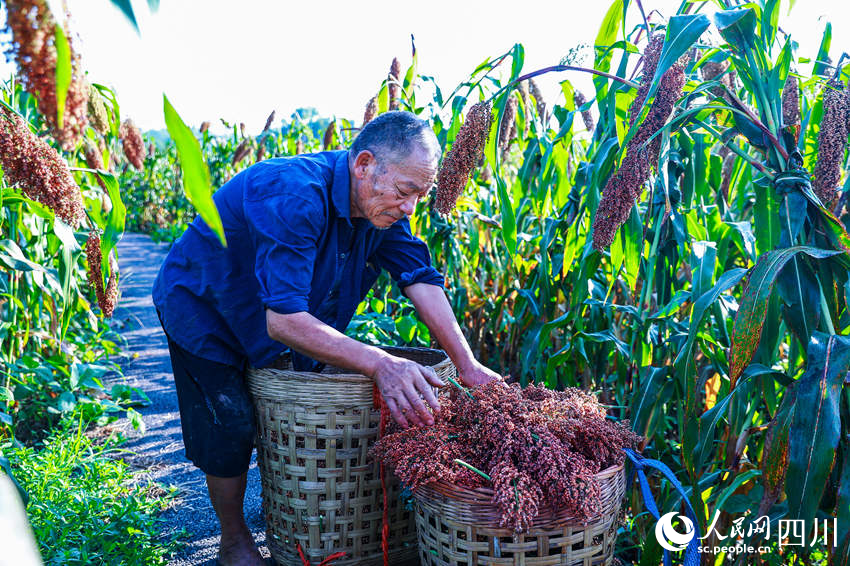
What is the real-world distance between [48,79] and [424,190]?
1442 millimetres

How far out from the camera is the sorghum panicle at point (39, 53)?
0.47m

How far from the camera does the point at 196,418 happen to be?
6.93 feet

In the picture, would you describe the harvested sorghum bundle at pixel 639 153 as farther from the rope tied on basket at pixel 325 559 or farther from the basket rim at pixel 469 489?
the rope tied on basket at pixel 325 559

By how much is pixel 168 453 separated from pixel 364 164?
6.52 ft

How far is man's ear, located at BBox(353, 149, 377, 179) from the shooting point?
1948 millimetres

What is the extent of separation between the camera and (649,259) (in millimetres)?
1975

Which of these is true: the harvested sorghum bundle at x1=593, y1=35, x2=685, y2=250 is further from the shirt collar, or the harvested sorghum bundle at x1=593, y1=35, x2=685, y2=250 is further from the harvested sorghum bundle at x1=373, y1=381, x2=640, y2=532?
the shirt collar

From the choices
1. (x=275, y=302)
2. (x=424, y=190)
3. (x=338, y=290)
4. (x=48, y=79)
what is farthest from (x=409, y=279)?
(x=48, y=79)

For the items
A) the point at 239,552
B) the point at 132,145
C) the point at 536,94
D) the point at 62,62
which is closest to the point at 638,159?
the point at 62,62

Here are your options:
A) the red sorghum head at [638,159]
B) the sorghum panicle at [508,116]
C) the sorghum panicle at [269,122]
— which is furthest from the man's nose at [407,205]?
the sorghum panicle at [269,122]

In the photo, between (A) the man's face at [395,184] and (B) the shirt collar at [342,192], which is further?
(B) the shirt collar at [342,192]

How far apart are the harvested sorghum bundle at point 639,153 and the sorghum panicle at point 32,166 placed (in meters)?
1.39

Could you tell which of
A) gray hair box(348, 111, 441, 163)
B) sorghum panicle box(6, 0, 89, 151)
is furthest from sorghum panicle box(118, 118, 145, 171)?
sorghum panicle box(6, 0, 89, 151)

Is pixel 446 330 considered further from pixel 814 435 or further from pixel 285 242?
pixel 814 435
